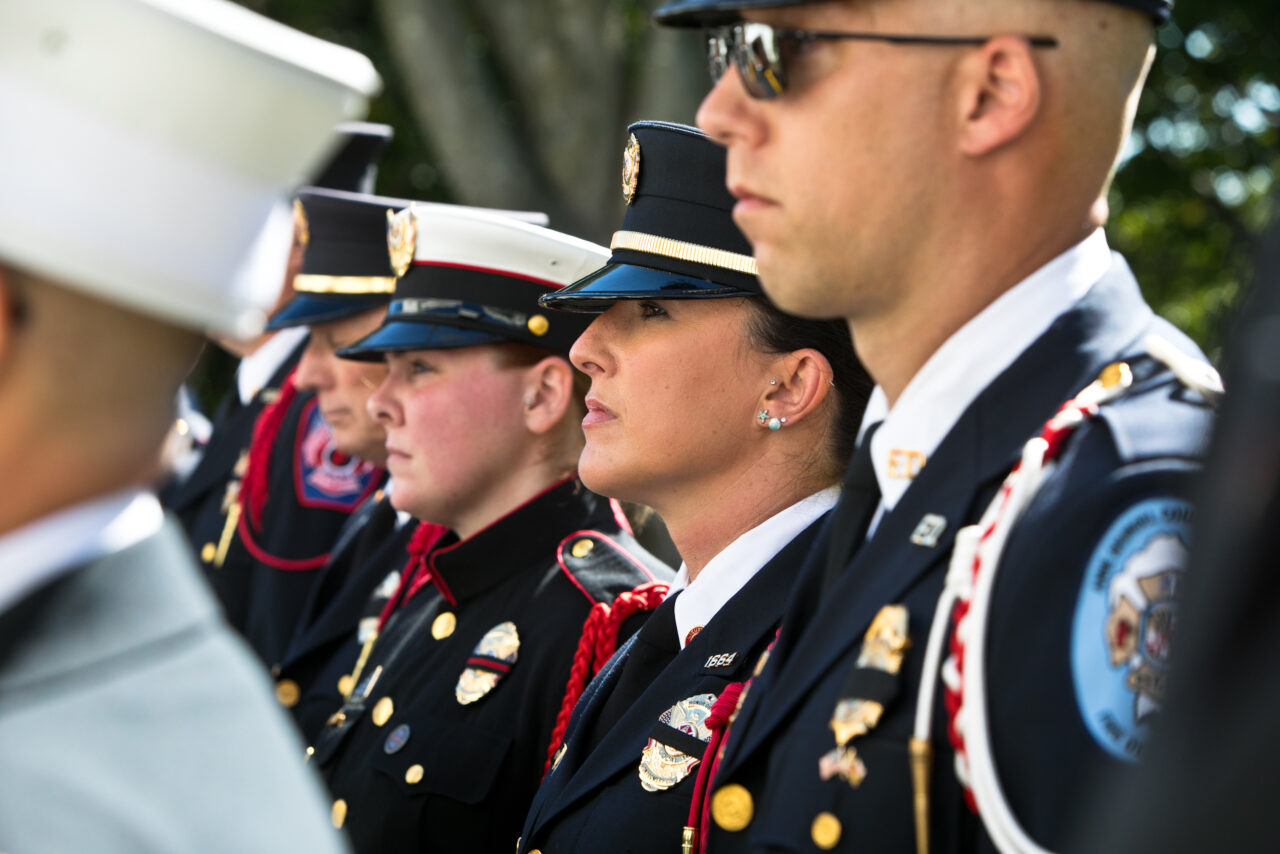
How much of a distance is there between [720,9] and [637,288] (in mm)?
1066

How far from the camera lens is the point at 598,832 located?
2732mm

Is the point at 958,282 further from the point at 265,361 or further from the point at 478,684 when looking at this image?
the point at 265,361

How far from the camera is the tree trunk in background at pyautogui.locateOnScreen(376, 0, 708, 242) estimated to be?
9.82 meters

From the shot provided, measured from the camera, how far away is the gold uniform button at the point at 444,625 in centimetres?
382

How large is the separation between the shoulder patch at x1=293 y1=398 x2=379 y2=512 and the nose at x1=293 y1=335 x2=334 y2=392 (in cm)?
44

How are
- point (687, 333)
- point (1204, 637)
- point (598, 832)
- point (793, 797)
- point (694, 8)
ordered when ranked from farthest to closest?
point (687, 333)
point (598, 832)
point (694, 8)
point (793, 797)
point (1204, 637)

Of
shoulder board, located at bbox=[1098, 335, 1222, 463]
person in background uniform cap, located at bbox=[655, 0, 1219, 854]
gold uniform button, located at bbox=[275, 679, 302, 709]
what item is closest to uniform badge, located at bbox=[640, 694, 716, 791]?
person in background uniform cap, located at bbox=[655, 0, 1219, 854]

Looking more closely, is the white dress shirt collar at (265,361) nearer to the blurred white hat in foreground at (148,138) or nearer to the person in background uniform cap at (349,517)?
the person in background uniform cap at (349,517)

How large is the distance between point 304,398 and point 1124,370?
14.0ft

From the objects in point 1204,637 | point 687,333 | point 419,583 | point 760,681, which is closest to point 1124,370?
point 760,681

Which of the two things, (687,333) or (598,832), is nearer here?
(598,832)

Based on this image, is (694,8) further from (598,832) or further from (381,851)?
(381,851)

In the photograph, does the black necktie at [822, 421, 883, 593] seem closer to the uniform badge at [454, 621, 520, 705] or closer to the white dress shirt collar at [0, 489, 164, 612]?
the white dress shirt collar at [0, 489, 164, 612]

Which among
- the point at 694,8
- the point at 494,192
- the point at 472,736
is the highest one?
the point at 694,8
